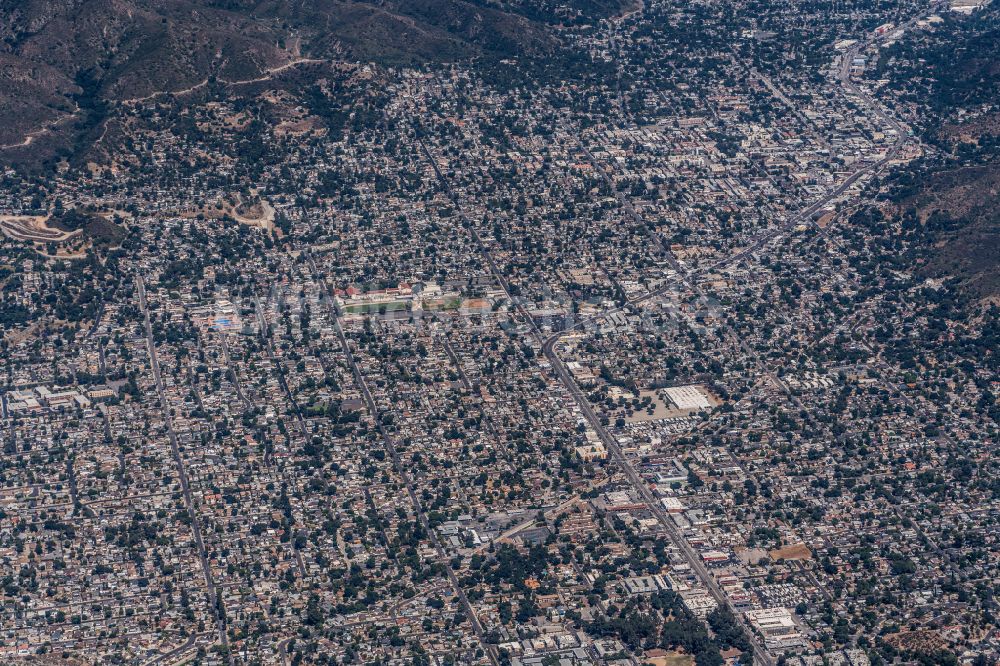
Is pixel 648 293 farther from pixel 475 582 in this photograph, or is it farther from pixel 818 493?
pixel 475 582

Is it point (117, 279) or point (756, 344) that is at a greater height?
point (756, 344)

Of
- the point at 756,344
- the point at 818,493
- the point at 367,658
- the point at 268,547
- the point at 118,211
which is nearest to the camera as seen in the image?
the point at 367,658

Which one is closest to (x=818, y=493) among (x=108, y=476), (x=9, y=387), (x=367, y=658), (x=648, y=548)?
(x=648, y=548)

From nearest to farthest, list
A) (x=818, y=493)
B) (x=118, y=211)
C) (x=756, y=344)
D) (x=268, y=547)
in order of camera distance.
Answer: (x=268, y=547), (x=818, y=493), (x=756, y=344), (x=118, y=211)

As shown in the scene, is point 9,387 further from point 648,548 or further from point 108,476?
point 648,548

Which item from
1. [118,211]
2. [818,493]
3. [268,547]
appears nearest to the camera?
[268,547]

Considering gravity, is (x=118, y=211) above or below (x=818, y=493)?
below

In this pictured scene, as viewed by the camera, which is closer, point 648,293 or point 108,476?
point 108,476

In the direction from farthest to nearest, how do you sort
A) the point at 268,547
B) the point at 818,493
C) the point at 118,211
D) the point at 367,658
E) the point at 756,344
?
1. the point at 118,211
2. the point at 756,344
3. the point at 818,493
4. the point at 268,547
5. the point at 367,658

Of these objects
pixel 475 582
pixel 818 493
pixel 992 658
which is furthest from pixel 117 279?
pixel 992 658
